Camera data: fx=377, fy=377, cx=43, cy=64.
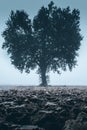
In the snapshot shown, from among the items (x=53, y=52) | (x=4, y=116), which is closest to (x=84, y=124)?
(x=4, y=116)

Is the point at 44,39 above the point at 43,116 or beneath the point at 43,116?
above

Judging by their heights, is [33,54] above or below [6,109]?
above

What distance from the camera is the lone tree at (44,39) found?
55406 millimetres

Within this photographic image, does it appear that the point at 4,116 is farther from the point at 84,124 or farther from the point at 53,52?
the point at 53,52

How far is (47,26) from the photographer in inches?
2207

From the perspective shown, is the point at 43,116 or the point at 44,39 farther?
the point at 44,39

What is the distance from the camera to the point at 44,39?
56.0 metres

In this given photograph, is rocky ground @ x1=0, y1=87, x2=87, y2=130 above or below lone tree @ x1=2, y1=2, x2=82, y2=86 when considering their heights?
below

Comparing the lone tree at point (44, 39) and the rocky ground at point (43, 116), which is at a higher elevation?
the lone tree at point (44, 39)

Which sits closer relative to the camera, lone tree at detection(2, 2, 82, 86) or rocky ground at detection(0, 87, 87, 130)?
rocky ground at detection(0, 87, 87, 130)

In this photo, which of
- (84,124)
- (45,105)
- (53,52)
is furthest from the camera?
(53,52)

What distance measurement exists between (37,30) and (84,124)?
4830 cm

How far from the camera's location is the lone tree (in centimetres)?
5541

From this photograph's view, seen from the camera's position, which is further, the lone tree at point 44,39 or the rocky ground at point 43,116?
the lone tree at point 44,39
